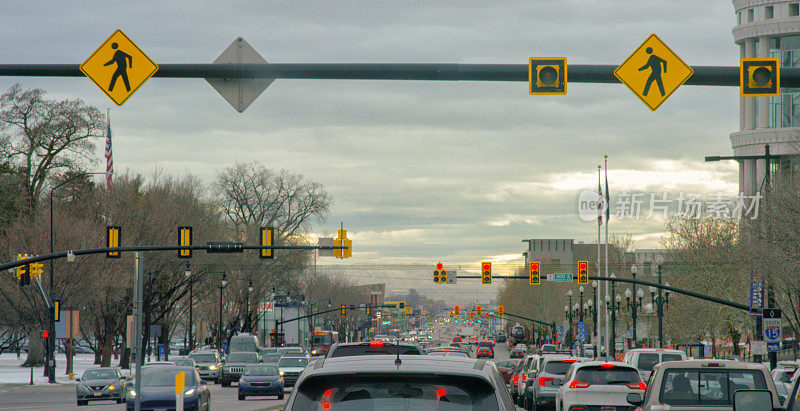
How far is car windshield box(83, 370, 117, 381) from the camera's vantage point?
1515 inches

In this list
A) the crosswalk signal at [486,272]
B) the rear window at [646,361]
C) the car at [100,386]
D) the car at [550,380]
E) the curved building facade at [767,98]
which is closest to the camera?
the rear window at [646,361]

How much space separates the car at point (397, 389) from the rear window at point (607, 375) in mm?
16876

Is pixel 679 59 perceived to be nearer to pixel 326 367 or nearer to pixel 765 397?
pixel 765 397

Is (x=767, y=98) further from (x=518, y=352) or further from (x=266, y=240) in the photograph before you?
(x=266, y=240)

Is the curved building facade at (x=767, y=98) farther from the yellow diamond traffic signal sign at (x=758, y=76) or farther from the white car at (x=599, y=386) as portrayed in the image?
the yellow diamond traffic signal sign at (x=758, y=76)

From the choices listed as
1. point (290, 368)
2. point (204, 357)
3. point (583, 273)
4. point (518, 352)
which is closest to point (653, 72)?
point (290, 368)

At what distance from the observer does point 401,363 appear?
6410 mm

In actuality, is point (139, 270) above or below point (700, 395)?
above

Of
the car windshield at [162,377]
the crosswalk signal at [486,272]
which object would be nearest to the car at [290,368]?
the crosswalk signal at [486,272]

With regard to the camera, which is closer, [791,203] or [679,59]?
[679,59]

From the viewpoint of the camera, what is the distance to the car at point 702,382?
1373 centimetres

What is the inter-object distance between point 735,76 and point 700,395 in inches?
173

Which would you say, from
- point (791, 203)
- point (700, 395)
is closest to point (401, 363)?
point (700, 395)

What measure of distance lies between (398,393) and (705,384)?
8912 millimetres
